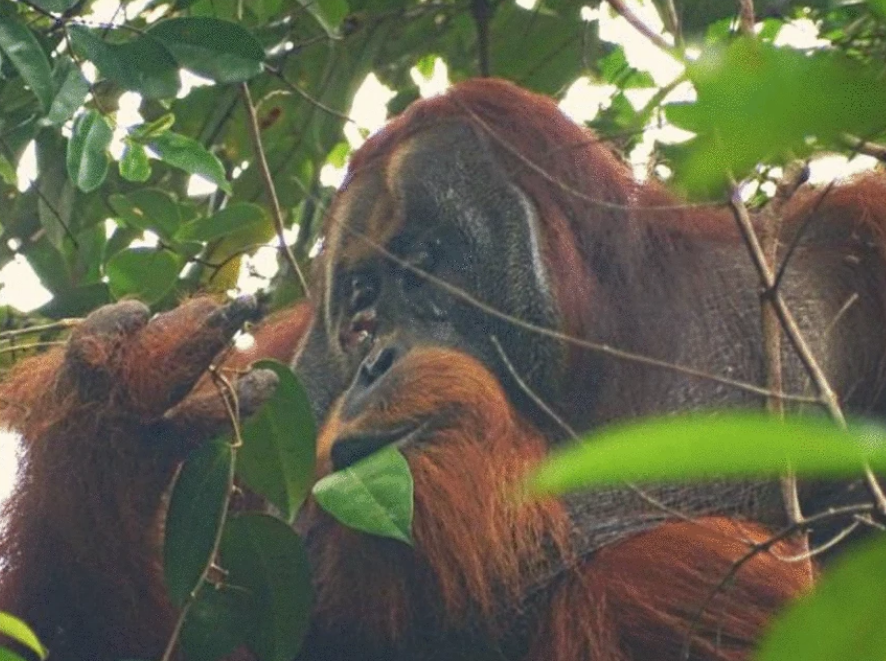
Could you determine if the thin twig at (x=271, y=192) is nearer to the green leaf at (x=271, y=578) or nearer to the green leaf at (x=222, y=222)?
the green leaf at (x=222, y=222)

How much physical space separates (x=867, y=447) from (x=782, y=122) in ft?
0.27

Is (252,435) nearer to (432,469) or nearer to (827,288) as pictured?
(432,469)

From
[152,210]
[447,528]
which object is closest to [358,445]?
[447,528]

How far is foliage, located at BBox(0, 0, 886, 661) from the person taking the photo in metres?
0.35

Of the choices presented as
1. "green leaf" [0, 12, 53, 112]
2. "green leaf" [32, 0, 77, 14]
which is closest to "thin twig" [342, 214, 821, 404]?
"green leaf" [0, 12, 53, 112]

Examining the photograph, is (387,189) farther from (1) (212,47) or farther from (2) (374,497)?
(2) (374,497)

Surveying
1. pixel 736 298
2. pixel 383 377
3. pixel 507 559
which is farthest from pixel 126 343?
pixel 736 298

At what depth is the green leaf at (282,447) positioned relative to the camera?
233 cm

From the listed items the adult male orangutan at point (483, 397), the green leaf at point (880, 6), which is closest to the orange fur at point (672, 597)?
the adult male orangutan at point (483, 397)

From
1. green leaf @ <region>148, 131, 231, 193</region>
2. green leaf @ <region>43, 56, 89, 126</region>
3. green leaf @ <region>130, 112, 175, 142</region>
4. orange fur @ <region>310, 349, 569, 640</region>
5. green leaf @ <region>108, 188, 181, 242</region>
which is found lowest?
orange fur @ <region>310, 349, 569, 640</region>

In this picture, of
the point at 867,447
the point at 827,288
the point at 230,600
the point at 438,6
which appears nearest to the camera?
the point at 867,447

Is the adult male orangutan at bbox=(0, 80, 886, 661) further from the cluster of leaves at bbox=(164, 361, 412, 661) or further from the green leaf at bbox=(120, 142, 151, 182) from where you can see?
the green leaf at bbox=(120, 142, 151, 182)

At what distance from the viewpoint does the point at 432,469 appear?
8.87 ft

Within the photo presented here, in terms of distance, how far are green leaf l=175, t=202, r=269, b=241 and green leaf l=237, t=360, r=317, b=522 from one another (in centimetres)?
94
